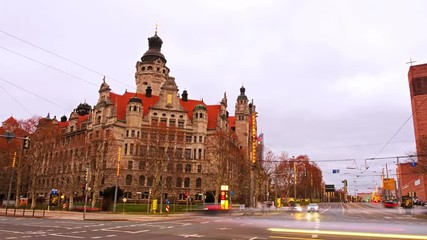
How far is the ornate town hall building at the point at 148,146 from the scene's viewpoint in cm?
6750

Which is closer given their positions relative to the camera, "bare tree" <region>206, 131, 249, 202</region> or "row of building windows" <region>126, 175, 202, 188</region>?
"bare tree" <region>206, 131, 249, 202</region>

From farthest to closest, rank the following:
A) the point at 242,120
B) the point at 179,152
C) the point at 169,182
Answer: the point at 242,120 < the point at 179,152 < the point at 169,182

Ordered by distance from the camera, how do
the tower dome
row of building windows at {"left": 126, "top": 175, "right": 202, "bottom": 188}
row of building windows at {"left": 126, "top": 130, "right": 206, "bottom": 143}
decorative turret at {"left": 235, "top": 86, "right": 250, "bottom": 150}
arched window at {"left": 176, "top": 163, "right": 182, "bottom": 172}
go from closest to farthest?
row of building windows at {"left": 126, "top": 130, "right": 206, "bottom": 143}, row of building windows at {"left": 126, "top": 175, "right": 202, "bottom": 188}, arched window at {"left": 176, "top": 163, "right": 182, "bottom": 172}, the tower dome, decorative turret at {"left": 235, "top": 86, "right": 250, "bottom": 150}

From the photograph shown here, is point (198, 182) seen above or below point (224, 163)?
below

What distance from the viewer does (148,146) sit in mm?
64625

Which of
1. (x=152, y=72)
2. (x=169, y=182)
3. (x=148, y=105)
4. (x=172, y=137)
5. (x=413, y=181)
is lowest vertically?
(x=169, y=182)

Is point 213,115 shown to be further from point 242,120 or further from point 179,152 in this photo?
point 179,152

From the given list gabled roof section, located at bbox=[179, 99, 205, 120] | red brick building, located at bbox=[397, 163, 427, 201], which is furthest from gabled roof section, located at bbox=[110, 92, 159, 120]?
red brick building, located at bbox=[397, 163, 427, 201]

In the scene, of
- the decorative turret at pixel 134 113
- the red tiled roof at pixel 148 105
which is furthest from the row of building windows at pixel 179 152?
the red tiled roof at pixel 148 105

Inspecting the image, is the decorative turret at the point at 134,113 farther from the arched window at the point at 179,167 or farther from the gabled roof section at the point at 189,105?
the arched window at the point at 179,167

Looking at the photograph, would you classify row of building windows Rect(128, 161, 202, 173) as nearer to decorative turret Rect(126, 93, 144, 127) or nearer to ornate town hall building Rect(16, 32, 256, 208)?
ornate town hall building Rect(16, 32, 256, 208)

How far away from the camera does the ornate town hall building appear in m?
67.5

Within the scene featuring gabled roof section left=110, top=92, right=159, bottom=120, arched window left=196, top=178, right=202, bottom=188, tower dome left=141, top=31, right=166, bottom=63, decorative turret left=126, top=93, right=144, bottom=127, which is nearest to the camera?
decorative turret left=126, top=93, right=144, bottom=127

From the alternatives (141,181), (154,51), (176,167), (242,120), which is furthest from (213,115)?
(154,51)
